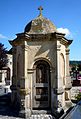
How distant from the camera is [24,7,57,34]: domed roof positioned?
1023 cm

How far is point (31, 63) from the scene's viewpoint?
993 cm

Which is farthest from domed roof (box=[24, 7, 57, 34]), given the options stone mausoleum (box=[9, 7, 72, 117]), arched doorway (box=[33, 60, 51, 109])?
arched doorway (box=[33, 60, 51, 109])

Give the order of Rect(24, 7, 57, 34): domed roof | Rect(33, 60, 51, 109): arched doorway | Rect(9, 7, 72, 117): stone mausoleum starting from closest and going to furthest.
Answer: Rect(9, 7, 72, 117): stone mausoleum < Rect(33, 60, 51, 109): arched doorway < Rect(24, 7, 57, 34): domed roof

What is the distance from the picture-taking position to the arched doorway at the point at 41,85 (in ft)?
33.0

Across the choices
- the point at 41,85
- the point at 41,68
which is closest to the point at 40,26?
the point at 41,68

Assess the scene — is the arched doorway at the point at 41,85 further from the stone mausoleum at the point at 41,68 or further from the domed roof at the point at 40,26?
the domed roof at the point at 40,26

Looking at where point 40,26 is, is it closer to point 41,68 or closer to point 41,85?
point 41,68

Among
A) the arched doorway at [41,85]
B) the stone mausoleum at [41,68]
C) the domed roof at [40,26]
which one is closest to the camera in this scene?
the stone mausoleum at [41,68]

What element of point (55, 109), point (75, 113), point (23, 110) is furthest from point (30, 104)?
point (75, 113)

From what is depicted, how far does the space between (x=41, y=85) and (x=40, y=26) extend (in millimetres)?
2605

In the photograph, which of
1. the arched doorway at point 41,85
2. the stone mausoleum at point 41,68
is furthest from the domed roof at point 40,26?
the arched doorway at point 41,85

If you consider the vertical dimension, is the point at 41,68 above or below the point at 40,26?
below

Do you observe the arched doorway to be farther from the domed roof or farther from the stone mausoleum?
the domed roof

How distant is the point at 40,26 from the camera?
10398mm
